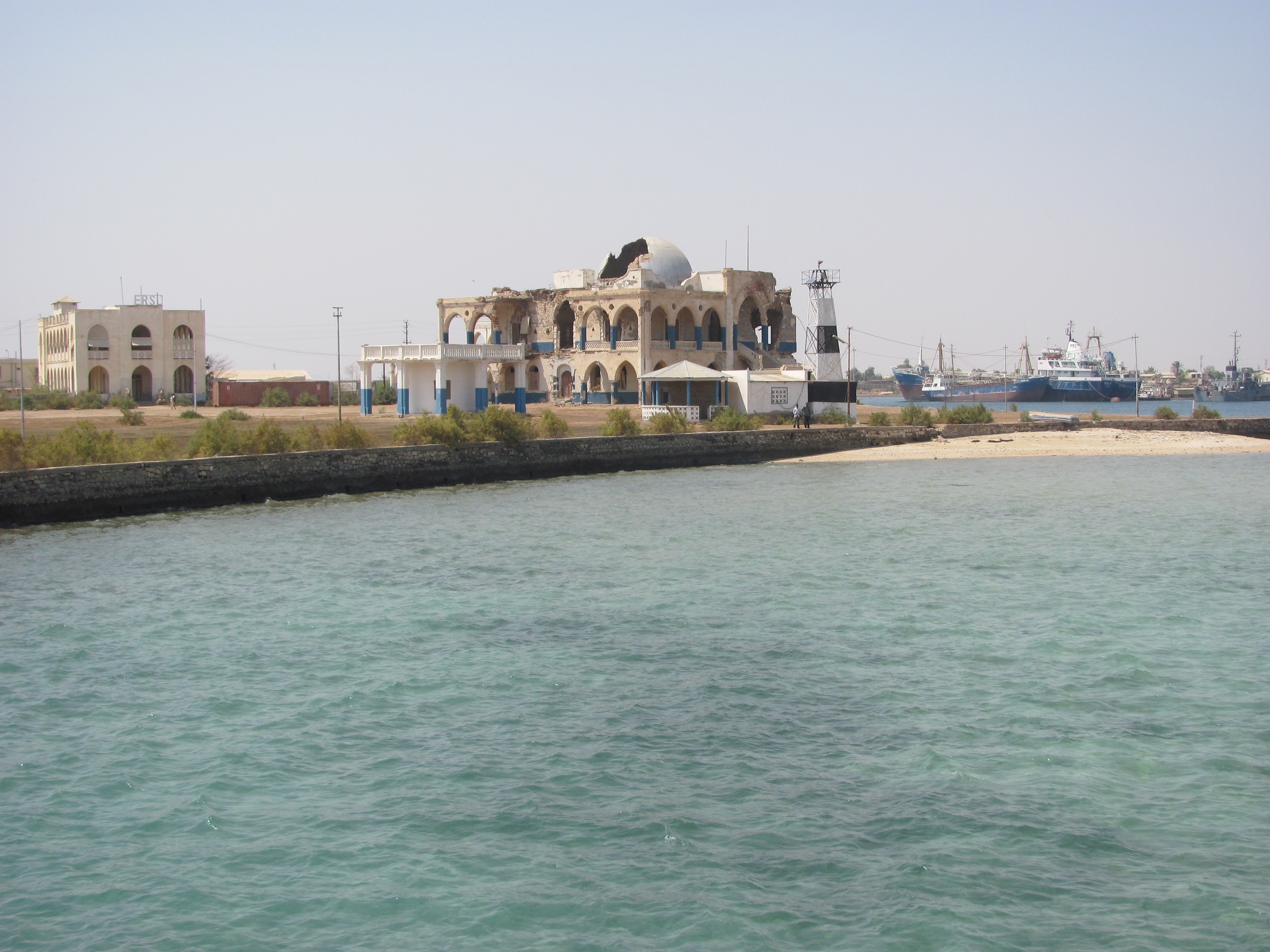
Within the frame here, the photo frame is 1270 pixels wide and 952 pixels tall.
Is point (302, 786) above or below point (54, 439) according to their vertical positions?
below

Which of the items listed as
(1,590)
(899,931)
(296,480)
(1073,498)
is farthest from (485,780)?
(1073,498)

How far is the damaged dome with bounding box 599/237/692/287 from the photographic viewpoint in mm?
64312

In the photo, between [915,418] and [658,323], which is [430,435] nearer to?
[915,418]

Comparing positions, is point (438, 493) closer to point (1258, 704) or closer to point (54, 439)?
point (54, 439)

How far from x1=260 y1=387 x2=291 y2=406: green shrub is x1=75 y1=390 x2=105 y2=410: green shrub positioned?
785 centimetres

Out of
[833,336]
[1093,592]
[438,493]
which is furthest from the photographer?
[833,336]

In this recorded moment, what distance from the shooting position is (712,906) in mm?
6973

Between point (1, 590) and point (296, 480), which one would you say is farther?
point (296, 480)

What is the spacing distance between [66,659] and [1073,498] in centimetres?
2404

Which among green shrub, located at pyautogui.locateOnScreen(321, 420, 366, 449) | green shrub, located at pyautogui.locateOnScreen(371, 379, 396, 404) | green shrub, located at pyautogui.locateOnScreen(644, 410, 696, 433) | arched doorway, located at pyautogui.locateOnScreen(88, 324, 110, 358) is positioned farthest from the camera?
arched doorway, located at pyautogui.locateOnScreen(88, 324, 110, 358)

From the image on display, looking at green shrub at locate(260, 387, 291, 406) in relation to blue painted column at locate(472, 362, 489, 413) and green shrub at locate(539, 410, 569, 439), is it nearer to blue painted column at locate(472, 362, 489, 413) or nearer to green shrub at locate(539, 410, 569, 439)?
blue painted column at locate(472, 362, 489, 413)

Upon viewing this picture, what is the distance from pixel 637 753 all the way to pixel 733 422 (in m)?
34.9

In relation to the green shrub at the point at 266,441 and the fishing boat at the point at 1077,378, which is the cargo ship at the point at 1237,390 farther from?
the green shrub at the point at 266,441

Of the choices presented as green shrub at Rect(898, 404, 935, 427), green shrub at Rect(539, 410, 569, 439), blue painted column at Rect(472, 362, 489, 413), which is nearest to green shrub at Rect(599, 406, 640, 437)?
green shrub at Rect(539, 410, 569, 439)
